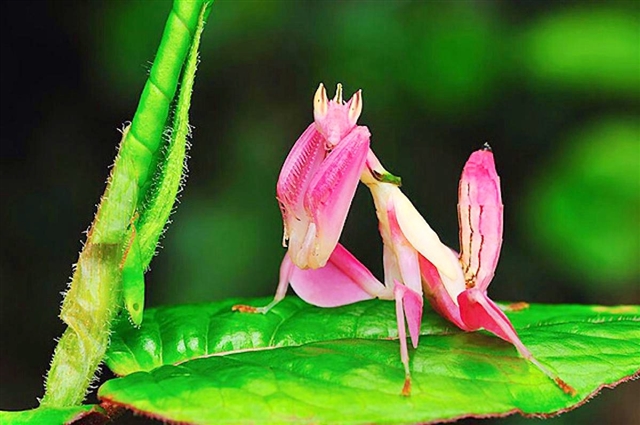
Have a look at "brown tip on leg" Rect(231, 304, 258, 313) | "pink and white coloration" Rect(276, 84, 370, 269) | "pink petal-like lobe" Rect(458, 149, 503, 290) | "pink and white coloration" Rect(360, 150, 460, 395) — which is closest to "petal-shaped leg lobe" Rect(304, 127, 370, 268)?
"pink and white coloration" Rect(276, 84, 370, 269)

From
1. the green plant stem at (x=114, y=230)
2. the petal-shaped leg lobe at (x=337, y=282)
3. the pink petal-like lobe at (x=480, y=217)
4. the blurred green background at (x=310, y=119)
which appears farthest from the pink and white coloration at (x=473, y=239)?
the blurred green background at (x=310, y=119)

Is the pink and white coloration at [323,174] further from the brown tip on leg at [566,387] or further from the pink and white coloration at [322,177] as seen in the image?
the brown tip on leg at [566,387]

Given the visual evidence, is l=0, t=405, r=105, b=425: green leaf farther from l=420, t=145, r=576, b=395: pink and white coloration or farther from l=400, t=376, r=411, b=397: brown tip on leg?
l=420, t=145, r=576, b=395: pink and white coloration

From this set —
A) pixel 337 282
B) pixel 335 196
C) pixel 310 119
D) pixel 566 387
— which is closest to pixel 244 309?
pixel 337 282

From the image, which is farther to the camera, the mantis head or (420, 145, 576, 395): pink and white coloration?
(420, 145, 576, 395): pink and white coloration

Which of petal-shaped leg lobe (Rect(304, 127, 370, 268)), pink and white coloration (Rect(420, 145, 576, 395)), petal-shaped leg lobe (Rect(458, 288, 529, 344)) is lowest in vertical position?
petal-shaped leg lobe (Rect(458, 288, 529, 344))

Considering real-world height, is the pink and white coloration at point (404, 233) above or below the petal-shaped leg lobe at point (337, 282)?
above

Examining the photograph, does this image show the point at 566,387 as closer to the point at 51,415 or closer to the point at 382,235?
the point at 382,235

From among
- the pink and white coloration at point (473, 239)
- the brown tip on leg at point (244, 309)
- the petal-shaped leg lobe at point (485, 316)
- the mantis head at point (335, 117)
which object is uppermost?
the mantis head at point (335, 117)
